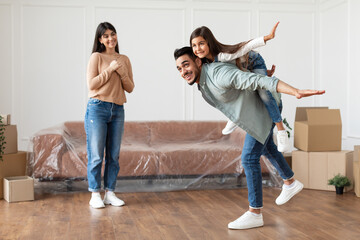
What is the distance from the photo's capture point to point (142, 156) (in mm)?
3691

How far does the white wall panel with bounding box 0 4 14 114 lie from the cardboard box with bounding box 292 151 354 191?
11.0 ft

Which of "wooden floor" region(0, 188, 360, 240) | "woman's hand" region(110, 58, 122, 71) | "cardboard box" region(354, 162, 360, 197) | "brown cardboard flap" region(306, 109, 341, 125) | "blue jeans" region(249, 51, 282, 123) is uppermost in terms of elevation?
"woman's hand" region(110, 58, 122, 71)

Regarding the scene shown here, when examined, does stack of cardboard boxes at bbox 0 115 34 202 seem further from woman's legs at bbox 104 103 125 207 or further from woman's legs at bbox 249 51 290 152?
woman's legs at bbox 249 51 290 152

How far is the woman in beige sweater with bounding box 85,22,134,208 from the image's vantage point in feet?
10.1

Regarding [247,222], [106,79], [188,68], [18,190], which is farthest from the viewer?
[18,190]

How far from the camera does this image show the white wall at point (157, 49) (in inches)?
201

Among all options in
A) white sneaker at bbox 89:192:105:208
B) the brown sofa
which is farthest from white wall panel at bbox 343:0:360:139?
white sneaker at bbox 89:192:105:208

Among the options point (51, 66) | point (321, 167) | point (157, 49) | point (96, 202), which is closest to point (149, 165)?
point (96, 202)

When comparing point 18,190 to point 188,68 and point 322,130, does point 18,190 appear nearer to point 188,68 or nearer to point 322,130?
point 188,68

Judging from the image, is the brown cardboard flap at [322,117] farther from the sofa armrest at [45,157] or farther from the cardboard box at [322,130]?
the sofa armrest at [45,157]

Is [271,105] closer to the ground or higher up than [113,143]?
higher up

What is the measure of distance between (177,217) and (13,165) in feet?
5.02

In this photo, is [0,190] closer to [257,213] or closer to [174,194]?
[174,194]

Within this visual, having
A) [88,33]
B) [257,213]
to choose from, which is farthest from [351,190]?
[88,33]
